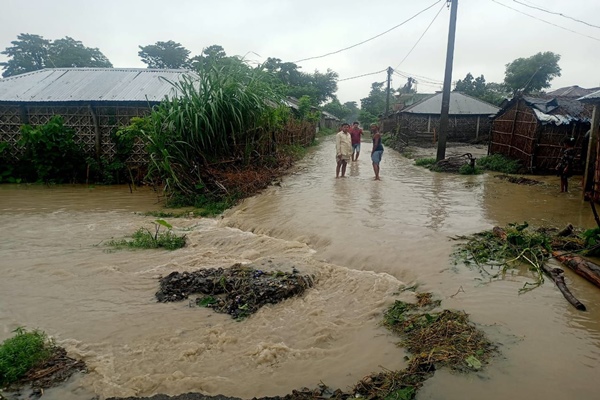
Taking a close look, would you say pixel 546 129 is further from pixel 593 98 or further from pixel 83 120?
pixel 83 120

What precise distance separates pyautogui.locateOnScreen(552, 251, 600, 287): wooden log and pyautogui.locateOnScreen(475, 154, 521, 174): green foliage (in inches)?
352

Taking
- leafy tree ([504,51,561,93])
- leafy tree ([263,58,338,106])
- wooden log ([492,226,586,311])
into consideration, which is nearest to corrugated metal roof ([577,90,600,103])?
wooden log ([492,226,586,311])

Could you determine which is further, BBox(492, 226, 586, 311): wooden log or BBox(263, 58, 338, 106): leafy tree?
BBox(263, 58, 338, 106): leafy tree

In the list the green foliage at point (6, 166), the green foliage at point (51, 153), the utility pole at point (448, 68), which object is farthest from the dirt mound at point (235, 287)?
the utility pole at point (448, 68)

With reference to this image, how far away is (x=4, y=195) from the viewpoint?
34.2 ft

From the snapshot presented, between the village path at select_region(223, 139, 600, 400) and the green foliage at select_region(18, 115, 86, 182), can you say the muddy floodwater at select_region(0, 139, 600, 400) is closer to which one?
the village path at select_region(223, 139, 600, 400)

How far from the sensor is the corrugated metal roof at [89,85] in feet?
39.5

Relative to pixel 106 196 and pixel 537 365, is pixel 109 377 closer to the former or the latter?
pixel 537 365

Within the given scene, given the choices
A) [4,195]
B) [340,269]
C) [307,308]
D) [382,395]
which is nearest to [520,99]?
[340,269]

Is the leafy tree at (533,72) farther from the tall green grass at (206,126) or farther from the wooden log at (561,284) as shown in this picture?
the wooden log at (561,284)

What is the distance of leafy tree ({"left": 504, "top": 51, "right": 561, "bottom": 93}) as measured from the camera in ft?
105

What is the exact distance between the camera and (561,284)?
4203 millimetres

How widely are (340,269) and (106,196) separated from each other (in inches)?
303

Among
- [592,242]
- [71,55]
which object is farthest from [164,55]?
[592,242]
